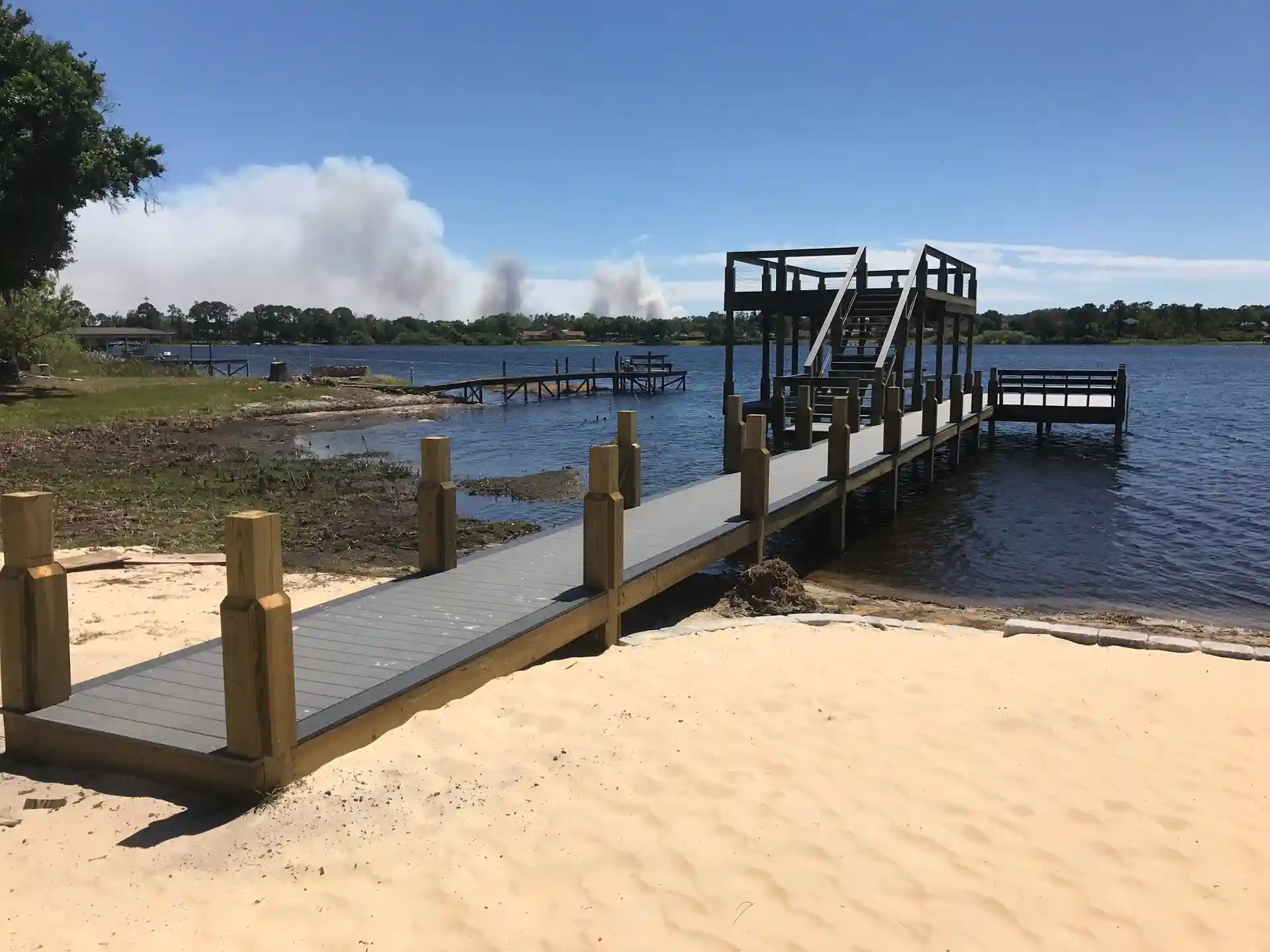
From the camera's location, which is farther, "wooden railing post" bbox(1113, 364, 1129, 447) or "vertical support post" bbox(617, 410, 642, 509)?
"wooden railing post" bbox(1113, 364, 1129, 447)

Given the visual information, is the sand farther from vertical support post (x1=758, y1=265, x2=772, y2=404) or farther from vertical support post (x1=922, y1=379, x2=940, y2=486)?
vertical support post (x1=758, y1=265, x2=772, y2=404)

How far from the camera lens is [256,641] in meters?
4.55

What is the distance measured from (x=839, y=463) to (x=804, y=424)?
12.6 ft

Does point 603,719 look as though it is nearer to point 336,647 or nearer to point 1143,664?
point 336,647

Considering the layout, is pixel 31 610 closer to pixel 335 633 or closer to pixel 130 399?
pixel 335 633

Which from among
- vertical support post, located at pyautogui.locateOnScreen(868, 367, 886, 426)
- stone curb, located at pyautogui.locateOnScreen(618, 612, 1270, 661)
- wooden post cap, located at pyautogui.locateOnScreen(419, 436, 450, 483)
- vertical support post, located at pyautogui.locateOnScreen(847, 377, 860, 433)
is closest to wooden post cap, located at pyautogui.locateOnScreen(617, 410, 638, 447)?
stone curb, located at pyautogui.locateOnScreen(618, 612, 1270, 661)

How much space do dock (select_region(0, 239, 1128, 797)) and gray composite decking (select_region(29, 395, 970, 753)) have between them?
2 centimetres

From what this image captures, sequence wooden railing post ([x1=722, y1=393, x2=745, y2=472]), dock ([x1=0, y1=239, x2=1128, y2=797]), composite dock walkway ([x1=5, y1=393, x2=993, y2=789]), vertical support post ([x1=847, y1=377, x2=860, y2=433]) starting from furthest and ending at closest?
1. vertical support post ([x1=847, y1=377, x2=860, y2=433])
2. wooden railing post ([x1=722, y1=393, x2=745, y2=472])
3. composite dock walkway ([x1=5, y1=393, x2=993, y2=789])
4. dock ([x1=0, y1=239, x2=1128, y2=797])

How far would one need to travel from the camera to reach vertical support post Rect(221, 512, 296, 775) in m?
4.51

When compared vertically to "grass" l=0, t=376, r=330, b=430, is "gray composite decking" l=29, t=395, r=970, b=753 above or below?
below

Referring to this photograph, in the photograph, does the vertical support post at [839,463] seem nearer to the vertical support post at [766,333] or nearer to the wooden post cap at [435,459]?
the wooden post cap at [435,459]

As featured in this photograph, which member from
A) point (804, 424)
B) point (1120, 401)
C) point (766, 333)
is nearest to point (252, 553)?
point (804, 424)

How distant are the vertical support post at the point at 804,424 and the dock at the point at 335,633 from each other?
21.3ft

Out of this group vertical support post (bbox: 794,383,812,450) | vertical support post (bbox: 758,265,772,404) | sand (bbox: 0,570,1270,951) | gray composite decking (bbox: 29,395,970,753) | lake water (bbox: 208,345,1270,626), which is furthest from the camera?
vertical support post (bbox: 758,265,772,404)
